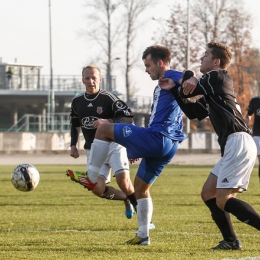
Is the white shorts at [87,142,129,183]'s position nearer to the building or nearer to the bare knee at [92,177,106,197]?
the bare knee at [92,177,106,197]

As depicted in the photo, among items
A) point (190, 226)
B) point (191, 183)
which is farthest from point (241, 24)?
point (190, 226)

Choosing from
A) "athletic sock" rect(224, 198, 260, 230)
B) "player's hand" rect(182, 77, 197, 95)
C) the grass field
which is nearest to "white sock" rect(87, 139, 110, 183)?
the grass field

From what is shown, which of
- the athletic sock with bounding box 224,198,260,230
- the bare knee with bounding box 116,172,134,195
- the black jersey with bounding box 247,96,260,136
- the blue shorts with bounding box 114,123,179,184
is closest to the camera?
the athletic sock with bounding box 224,198,260,230

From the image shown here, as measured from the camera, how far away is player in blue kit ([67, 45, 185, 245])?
7.84m

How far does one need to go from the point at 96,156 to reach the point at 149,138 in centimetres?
64

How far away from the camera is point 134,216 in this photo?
37.9ft

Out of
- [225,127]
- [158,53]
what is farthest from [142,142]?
[158,53]

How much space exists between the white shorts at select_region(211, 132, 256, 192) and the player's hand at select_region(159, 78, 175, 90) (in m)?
0.75

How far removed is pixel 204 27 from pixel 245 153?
4631cm

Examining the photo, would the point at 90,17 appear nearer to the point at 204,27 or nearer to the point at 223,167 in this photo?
the point at 204,27

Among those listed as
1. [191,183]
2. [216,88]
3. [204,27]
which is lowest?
[191,183]

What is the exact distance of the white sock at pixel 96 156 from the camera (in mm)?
7973

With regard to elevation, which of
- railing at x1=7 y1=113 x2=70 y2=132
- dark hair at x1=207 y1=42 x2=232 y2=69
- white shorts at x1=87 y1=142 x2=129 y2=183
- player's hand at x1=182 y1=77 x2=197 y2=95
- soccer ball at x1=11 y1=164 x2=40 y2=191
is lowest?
railing at x1=7 y1=113 x2=70 y2=132

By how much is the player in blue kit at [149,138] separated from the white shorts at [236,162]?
2.39ft
